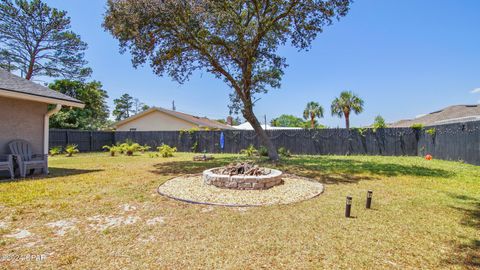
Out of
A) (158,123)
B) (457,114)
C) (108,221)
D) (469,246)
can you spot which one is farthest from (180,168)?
(457,114)

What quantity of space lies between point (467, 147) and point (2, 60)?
2863 centimetres

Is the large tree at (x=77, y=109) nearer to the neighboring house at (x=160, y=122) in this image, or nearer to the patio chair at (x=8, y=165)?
the neighboring house at (x=160, y=122)

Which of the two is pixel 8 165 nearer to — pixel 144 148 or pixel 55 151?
pixel 55 151

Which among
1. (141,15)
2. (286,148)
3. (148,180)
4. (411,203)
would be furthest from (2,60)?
(411,203)

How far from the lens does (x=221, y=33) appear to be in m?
10.0

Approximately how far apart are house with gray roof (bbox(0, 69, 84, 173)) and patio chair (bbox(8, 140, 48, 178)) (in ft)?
0.74

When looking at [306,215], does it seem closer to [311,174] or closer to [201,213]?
[201,213]

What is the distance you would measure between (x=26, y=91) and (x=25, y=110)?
0.89 metres

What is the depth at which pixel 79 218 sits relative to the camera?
12.1ft

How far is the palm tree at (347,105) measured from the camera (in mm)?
25141

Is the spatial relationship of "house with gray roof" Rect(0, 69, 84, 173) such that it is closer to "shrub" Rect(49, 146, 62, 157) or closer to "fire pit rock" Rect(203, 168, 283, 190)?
"fire pit rock" Rect(203, 168, 283, 190)

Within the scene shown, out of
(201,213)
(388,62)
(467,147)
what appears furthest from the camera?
(388,62)

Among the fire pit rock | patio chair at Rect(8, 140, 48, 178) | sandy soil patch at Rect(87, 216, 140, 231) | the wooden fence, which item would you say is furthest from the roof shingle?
the wooden fence

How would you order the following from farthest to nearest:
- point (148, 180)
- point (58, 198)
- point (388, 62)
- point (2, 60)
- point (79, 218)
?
point (2, 60) → point (388, 62) → point (148, 180) → point (58, 198) → point (79, 218)
